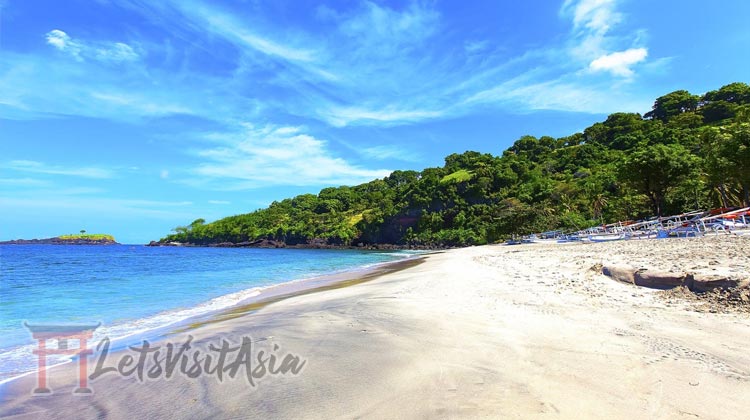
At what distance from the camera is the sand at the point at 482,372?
315cm

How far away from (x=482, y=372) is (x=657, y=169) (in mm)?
37699

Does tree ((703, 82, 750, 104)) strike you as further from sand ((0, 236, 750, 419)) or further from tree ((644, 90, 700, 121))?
sand ((0, 236, 750, 419))

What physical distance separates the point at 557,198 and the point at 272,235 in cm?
9372

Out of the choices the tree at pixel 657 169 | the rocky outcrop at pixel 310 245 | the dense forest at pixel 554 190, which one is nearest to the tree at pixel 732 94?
the dense forest at pixel 554 190

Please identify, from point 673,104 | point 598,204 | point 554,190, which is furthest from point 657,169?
point 673,104

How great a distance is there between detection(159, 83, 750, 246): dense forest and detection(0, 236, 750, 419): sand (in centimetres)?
3035

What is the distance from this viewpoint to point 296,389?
3896mm

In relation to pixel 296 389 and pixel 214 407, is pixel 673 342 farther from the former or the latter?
pixel 214 407

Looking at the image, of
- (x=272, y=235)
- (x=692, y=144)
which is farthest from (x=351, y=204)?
(x=692, y=144)

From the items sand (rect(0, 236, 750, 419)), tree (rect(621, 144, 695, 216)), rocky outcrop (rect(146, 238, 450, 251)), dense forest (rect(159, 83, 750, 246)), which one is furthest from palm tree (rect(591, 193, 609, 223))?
sand (rect(0, 236, 750, 419))

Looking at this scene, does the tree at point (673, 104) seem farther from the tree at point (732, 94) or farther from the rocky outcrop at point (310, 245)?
the rocky outcrop at point (310, 245)

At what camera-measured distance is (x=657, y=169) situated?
32875mm

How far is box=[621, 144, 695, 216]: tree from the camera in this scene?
32531mm

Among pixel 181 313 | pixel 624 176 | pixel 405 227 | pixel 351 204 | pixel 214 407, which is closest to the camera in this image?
pixel 214 407
